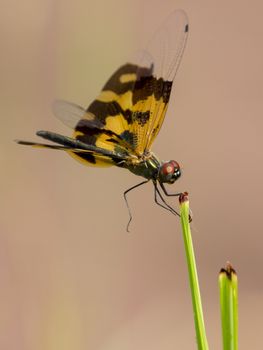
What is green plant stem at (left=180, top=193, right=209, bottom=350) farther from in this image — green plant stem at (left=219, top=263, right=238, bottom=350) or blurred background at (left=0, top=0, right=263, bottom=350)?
blurred background at (left=0, top=0, right=263, bottom=350)

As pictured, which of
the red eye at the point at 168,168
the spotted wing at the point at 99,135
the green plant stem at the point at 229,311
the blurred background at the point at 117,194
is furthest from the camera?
the blurred background at the point at 117,194

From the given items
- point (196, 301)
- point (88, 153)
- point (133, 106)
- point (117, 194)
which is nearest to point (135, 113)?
point (133, 106)

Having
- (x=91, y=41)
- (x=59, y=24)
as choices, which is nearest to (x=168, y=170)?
(x=91, y=41)

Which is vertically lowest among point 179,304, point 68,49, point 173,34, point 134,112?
point 179,304

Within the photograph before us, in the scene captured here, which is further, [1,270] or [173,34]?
[1,270]

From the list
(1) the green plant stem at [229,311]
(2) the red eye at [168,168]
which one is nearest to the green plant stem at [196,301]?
(1) the green plant stem at [229,311]

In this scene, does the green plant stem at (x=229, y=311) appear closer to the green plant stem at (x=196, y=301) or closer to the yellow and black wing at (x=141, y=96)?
the green plant stem at (x=196, y=301)

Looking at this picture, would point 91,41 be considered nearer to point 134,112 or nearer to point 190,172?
point 190,172
